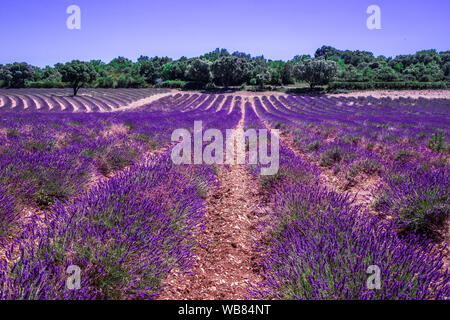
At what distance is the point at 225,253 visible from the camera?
271cm

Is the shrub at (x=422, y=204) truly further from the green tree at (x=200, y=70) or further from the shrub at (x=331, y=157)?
the green tree at (x=200, y=70)

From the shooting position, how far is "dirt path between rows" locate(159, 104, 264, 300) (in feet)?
6.92

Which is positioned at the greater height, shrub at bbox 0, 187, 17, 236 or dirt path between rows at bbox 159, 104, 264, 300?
shrub at bbox 0, 187, 17, 236

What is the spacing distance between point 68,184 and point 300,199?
127 inches

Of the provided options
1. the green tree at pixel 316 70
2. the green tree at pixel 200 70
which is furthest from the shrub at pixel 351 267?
the green tree at pixel 200 70

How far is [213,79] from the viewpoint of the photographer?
2339 inches

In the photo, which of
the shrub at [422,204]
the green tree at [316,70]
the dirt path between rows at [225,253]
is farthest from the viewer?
the green tree at [316,70]

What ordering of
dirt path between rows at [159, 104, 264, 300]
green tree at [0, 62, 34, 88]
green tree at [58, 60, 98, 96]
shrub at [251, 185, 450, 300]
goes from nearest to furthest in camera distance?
shrub at [251, 185, 450, 300], dirt path between rows at [159, 104, 264, 300], green tree at [58, 60, 98, 96], green tree at [0, 62, 34, 88]

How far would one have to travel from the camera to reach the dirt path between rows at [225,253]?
83.0 inches

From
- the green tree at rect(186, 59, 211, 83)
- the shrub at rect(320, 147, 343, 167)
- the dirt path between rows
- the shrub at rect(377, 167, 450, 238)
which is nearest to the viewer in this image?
the dirt path between rows

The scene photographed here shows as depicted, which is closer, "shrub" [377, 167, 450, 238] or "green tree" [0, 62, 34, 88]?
"shrub" [377, 167, 450, 238]

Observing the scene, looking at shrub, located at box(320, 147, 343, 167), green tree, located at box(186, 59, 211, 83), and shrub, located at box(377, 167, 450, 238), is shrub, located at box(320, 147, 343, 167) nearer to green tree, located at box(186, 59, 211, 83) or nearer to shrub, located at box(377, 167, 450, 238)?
shrub, located at box(377, 167, 450, 238)

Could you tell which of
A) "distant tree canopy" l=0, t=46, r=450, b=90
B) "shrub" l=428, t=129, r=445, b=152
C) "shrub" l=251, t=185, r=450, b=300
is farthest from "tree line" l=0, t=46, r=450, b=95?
"shrub" l=251, t=185, r=450, b=300
